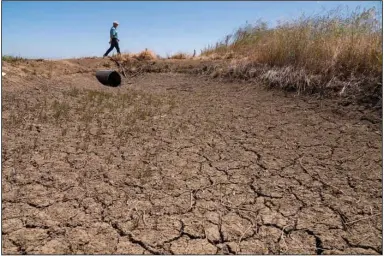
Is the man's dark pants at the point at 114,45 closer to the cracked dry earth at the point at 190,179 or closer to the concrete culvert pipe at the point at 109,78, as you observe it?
the concrete culvert pipe at the point at 109,78

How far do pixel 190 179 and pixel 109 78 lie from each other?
476cm

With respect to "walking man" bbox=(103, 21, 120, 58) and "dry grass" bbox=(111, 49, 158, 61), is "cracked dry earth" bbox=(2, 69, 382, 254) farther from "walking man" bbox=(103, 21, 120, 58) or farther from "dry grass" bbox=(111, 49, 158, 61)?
"walking man" bbox=(103, 21, 120, 58)

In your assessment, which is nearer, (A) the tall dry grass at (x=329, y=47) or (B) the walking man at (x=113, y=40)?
(A) the tall dry grass at (x=329, y=47)

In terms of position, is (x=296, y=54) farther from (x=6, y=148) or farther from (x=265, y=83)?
(x=6, y=148)

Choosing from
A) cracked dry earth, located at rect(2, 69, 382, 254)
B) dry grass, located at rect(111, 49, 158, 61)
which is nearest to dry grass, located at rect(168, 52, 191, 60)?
dry grass, located at rect(111, 49, 158, 61)

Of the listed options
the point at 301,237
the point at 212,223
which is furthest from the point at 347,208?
the point at 212,223

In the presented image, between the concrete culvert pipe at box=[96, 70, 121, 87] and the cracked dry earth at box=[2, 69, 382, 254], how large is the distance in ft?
6.99

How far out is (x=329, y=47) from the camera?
575cm

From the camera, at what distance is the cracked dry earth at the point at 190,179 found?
7.89 feet

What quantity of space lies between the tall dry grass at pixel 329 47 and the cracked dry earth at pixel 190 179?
2.67 feet

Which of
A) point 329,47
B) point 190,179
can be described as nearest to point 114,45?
point 329,47

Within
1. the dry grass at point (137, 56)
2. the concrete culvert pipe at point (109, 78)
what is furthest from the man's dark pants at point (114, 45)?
the concrete culvert pipe at point (109, 78)

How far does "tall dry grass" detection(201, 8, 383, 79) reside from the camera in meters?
5.29

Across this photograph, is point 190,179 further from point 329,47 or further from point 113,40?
point 113,40
